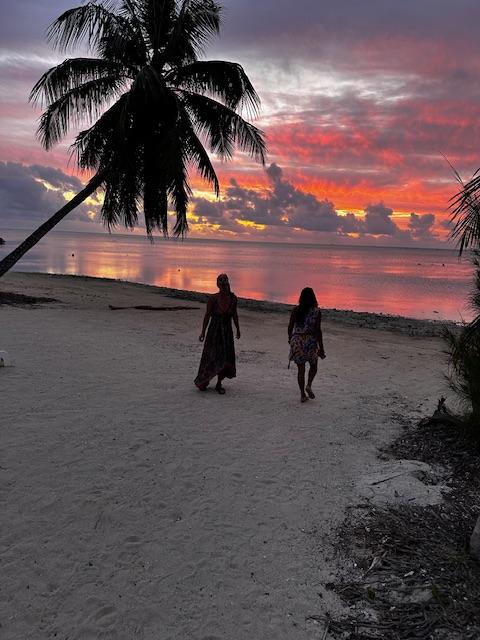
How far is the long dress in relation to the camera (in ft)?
23.7

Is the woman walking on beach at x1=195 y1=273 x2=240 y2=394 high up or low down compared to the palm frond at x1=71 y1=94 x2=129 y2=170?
down

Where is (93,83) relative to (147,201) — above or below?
above

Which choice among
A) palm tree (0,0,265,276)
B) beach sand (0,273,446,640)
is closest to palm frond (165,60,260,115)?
palm tree (0,0,265,276)

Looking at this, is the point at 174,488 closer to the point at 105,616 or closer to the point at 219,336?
the point at 105,616

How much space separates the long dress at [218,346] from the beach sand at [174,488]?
14.8 inches

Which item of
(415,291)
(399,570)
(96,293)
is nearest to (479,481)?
(399,570)

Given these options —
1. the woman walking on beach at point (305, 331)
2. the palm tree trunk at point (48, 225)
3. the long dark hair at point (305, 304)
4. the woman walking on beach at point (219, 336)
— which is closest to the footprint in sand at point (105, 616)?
the woman walking on beach at point (219, 336)

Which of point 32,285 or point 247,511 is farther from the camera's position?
point 32,285

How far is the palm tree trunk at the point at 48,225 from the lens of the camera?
13367 mm

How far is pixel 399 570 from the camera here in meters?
3.43

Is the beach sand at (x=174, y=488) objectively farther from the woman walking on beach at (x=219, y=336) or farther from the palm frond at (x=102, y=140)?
the palm frond at (x=102, y=140)

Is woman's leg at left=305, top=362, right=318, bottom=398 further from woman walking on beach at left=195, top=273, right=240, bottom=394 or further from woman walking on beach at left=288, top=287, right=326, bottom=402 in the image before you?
woman walking on beach at left=195, top=273, right=240, bottom=394

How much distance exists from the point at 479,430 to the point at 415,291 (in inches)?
1394

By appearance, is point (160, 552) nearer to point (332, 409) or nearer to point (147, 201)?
point (332, 409)
